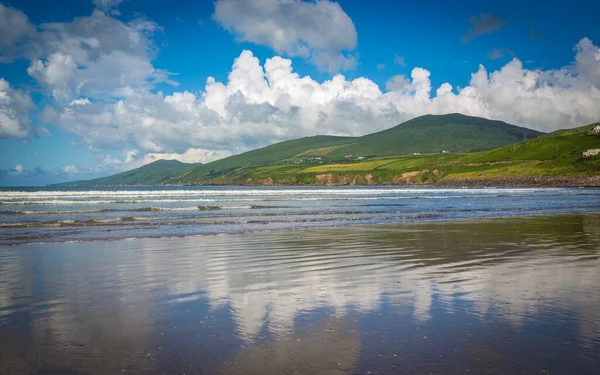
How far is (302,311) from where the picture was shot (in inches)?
424

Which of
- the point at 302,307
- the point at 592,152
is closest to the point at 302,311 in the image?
the point at 302,307

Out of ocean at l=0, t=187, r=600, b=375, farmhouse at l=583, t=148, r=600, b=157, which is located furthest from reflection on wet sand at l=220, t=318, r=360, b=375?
farmhouse at l=583, t=148, r=600, b=157

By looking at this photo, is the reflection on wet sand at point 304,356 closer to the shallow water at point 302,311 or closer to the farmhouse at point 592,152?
the shallow water at point 302,311

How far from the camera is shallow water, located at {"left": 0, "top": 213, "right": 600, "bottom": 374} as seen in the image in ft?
25.3

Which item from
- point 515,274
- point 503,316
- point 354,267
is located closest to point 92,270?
point 354,267

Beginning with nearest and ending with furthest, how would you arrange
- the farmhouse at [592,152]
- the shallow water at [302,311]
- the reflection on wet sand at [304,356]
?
the reflection on wet sand at [304,356], the shallow water at [302,311], the farmhouse at [592,152]

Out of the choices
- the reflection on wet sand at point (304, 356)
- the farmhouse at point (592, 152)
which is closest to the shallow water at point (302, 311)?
the reflection on wet sand at point (304, 356)

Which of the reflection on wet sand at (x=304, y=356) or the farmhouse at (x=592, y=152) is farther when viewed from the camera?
the farmhouse at (x=592, y=152)

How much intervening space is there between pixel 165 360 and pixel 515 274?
486 inches

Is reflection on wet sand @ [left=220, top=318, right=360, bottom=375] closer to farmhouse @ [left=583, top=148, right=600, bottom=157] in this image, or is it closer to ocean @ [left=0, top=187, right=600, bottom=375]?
ocean @ [left=0, top=187, right=600, bottom=375]

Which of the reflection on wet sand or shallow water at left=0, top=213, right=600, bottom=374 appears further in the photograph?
shallow water at left=0, top=213, right=600, bottom=374

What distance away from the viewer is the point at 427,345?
8.34 meters

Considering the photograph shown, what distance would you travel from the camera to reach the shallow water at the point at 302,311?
A: 304 inches

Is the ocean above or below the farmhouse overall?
below
